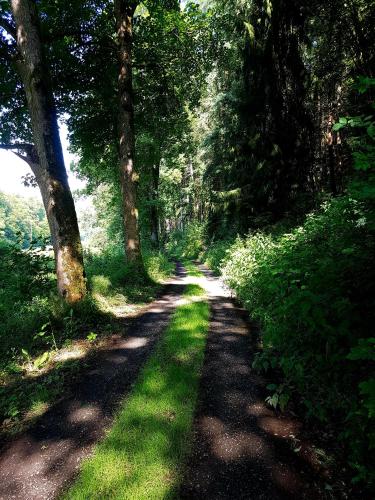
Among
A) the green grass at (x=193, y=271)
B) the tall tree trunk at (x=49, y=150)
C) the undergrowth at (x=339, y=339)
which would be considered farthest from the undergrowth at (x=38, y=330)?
the green grass at (x=193, y=271)

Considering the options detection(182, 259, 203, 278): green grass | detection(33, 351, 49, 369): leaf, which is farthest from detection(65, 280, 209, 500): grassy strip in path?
detection(182, 259, 203, 278): green grass

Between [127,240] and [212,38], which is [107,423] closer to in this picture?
[127,240]

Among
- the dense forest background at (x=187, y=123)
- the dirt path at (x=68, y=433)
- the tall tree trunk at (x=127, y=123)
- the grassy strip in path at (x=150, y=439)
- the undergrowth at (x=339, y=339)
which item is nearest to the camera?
the undergrowth at (x=339, y=339)

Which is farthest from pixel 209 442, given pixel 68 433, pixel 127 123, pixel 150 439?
pixel 127 123

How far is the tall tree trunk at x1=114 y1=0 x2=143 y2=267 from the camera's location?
11.1 meters

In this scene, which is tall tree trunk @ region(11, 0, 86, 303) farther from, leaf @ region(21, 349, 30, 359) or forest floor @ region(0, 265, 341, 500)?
forest floor @ region(0, 265, 341, 500)

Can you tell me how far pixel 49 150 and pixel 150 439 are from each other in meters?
6.48

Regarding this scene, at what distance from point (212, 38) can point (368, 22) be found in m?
7.15

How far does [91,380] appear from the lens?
4.79m

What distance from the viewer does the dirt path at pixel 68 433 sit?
288 centimetres

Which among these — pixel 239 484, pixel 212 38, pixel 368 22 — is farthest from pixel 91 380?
pixel 212 38

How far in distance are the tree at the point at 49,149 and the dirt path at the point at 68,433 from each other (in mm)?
2302

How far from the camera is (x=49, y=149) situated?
691 cm

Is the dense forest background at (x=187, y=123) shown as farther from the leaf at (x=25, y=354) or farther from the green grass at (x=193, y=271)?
the green grass at (x=193, y=271)
